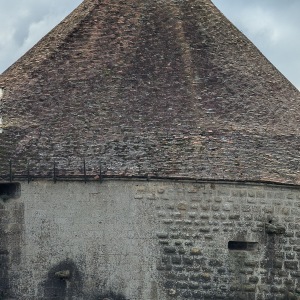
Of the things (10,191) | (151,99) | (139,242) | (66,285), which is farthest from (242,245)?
(10,191)

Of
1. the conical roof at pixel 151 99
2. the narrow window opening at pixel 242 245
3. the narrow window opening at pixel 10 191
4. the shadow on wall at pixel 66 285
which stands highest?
the conical roof at pixel 151 99

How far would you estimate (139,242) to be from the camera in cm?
2302

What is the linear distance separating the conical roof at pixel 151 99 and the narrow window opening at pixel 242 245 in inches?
47.1

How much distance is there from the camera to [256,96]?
1004 inches

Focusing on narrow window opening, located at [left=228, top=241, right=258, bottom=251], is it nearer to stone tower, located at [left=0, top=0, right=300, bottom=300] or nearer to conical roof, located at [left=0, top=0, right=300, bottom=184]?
stone tower, located at [left=0, top=0, right=300, bottom=300]

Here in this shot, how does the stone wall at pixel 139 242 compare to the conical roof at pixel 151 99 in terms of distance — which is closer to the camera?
the stone wall at pixel 139 242

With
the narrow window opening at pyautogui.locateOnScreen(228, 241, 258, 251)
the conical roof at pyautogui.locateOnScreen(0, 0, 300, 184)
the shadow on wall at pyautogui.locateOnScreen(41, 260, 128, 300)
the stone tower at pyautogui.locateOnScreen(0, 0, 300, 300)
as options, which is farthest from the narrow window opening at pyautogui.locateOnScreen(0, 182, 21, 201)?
the narrow window opening at pyautogui.locateOnScreen(228, 241, 258, 251)

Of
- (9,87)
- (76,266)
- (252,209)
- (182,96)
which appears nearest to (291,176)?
(252,209)

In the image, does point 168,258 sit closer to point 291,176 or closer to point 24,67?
point 291,176

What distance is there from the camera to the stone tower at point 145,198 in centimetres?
2300

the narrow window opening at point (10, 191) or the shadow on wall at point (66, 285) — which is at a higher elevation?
the narrow window opening at point (10, 191)

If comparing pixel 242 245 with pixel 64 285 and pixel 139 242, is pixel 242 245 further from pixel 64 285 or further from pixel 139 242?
pixel 64 285

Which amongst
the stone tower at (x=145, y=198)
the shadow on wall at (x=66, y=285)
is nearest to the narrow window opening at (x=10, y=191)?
the stone tower at (x=145, y=198)

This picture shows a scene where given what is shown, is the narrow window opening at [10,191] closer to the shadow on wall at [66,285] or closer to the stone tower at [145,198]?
the stone tower at [145,198]
